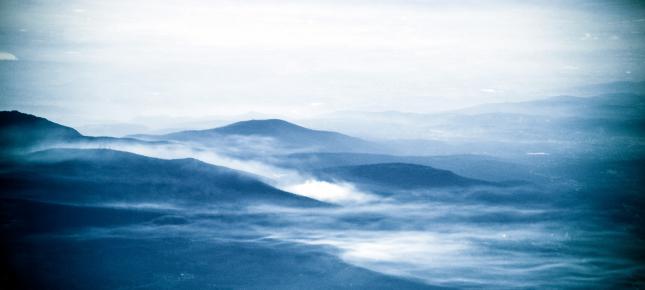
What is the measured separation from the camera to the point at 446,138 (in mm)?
31844

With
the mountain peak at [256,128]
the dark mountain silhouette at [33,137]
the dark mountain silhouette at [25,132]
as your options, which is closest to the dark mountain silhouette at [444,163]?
the mountain peak at [256,128]

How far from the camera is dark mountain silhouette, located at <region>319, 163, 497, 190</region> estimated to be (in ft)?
92.5

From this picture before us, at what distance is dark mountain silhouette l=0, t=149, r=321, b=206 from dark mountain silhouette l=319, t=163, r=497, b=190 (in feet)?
18.3

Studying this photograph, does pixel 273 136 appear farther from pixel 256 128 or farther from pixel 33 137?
pixel 33 137

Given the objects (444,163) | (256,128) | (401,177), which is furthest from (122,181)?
(444,163)

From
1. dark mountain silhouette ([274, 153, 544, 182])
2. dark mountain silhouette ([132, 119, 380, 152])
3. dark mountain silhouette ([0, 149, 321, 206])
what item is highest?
dark mountain silhouette ([132, 119, 380, 152])

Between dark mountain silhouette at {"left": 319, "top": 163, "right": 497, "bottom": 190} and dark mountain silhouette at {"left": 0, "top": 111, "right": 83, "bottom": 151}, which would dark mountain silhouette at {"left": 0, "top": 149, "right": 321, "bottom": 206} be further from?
dark mountain silhouette at {"left": 319, "top": 163, "right": 497, "bottom": 190}

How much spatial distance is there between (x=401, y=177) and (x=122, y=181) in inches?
725

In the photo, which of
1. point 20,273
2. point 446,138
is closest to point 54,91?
point 20,273

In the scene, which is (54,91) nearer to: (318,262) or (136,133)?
(136,133)

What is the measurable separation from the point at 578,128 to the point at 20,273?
30.2 meters

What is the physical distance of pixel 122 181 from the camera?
886 inches

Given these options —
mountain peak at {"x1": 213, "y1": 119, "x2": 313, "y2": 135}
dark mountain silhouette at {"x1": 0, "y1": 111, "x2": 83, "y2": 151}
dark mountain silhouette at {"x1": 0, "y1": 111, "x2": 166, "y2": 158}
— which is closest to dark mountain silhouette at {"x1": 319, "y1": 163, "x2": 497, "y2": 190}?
mountain peak at {"x1": 213, "y1": 119, "x2": 313, "y2": 135}

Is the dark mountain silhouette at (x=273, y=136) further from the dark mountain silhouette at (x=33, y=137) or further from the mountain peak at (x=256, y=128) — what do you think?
the dark mountain silhouette at (x=33, y=137)
